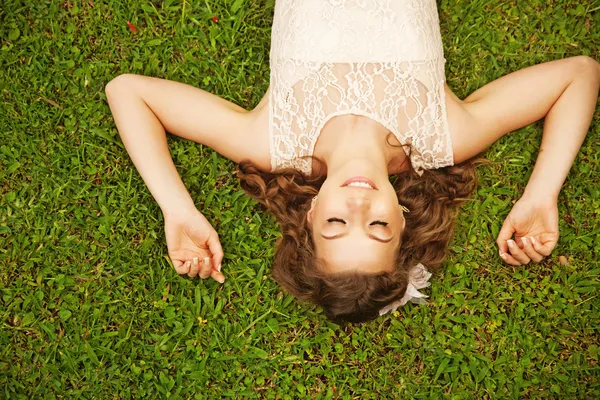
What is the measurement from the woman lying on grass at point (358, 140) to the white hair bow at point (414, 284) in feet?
0.05

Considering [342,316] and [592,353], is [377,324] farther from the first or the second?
[592,353]

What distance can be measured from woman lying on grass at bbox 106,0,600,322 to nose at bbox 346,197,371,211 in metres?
0.11

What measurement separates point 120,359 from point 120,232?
93cm

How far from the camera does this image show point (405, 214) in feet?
11.9

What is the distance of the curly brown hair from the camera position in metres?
3.18

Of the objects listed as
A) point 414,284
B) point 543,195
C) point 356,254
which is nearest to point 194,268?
point 356,254

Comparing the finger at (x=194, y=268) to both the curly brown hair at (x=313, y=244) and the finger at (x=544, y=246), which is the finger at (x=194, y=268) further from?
the finger at (x=544, y=246)

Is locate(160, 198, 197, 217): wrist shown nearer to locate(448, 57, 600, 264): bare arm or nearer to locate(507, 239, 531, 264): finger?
locate(448, 57, 600, 264): bare arm

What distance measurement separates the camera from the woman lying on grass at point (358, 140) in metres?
3.14

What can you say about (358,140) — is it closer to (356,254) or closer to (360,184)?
(360,184)

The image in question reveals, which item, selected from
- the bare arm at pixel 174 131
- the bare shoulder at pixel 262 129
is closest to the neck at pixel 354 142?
the bare shoulder at pixel 262 129

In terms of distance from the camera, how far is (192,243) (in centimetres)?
370

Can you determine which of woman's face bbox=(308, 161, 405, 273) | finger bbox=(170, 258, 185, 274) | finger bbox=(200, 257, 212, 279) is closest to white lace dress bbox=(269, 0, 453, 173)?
woman's face bbox=(308, 161, 405, 273)

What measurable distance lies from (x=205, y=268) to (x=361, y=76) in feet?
5.64
